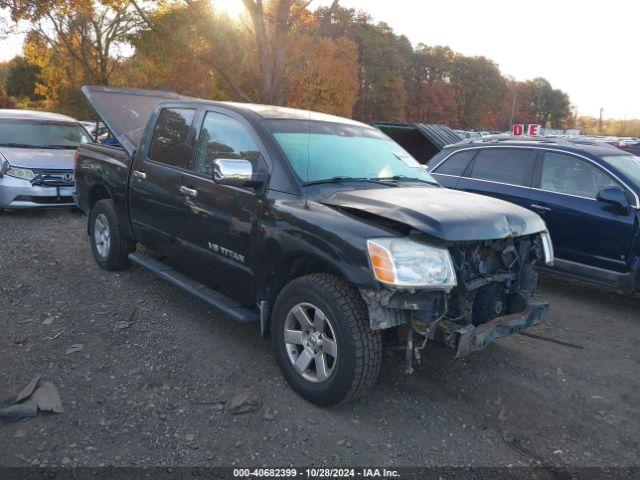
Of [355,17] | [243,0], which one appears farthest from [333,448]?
[355,17]

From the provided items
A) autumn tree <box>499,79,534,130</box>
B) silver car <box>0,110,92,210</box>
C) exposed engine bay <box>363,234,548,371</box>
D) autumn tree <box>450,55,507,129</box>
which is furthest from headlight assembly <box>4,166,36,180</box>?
autumn tree <box>499,79,534,130</box>

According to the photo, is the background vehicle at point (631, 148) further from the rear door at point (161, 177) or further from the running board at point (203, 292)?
the running board at point (203, 292)

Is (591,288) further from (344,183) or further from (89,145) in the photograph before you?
(89,145)

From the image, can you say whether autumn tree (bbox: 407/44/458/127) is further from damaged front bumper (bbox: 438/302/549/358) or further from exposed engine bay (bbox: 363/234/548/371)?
damaged front bumper (bbox: 438/302/549/358)

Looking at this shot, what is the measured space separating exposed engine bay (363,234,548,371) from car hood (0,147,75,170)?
755cm

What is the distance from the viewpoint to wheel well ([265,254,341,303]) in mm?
3598

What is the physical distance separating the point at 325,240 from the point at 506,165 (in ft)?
13.9

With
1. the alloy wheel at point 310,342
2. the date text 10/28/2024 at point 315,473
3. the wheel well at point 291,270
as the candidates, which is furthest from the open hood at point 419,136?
the date text 10/28/2024 at point 315,473

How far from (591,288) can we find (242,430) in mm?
5043

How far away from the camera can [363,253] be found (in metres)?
3.09

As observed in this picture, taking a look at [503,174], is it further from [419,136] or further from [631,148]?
[631,148]

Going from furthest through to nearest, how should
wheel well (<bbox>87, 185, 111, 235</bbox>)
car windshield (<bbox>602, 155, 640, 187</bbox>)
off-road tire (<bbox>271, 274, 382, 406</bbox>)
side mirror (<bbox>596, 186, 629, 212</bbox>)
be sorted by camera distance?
wheel well (<bbox>87, 185, 111, 235</bbox>)
car windshield (<bbox>602, 155, 640, 187</bbox>)
side mirror (<bbox>596, 186, 629, 212</bbox>)
off-road tire (<bbox>271, 274, 382, 406</bbox>)

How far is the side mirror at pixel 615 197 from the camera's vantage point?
5500mm

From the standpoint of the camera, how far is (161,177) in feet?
15.8
